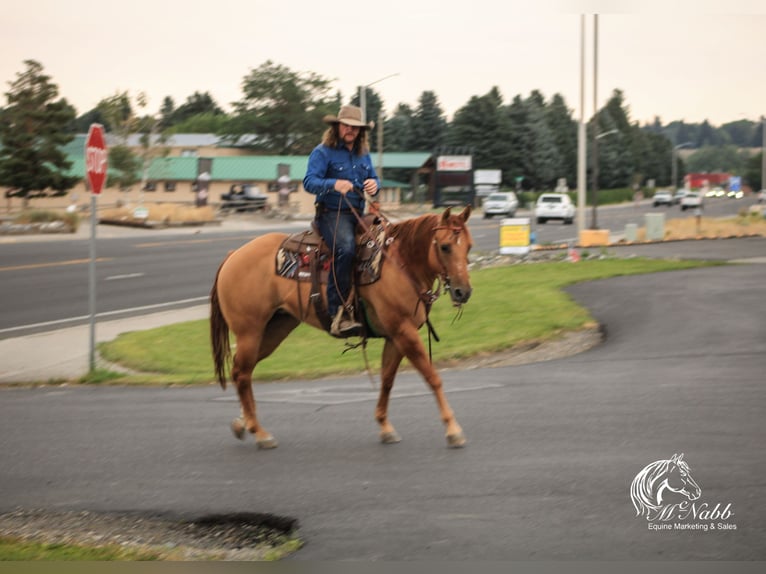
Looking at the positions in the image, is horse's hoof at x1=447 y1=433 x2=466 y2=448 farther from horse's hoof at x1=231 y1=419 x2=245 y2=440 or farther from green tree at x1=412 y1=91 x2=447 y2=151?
green tree at x1=412 y1=91 x2=447 y2=151

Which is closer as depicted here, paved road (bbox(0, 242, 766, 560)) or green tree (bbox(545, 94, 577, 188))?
paved road (bbox(0, 242, 766, 560))

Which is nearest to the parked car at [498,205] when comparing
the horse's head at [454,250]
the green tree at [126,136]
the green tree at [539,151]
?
the green tree at [126,136]

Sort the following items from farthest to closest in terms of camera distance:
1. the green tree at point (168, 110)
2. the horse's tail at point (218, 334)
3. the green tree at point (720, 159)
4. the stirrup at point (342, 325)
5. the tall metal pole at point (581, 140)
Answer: the green tree at point (168, 110) < the green tree at point (720, 159) < the tall metal pole at point (581, 140) < the horse's tail at point (218, 334) < the stirrup at point (342, 325)

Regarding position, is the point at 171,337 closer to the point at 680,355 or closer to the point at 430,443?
the point at 680,355

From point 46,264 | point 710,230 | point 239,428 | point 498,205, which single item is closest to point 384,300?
point 239,428

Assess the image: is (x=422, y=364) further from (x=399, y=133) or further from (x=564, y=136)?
(x=564, y=136)

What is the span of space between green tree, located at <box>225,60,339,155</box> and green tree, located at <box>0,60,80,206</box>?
36203mm

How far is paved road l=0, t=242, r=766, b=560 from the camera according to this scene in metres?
6.30

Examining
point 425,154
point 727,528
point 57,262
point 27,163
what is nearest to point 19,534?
point 727,528

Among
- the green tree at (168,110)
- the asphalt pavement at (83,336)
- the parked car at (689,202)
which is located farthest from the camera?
the green tree at (168,110)

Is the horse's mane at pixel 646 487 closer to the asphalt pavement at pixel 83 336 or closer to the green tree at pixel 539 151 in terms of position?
the asphalt pavement at pixel 83 336

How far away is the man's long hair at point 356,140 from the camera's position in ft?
30.0

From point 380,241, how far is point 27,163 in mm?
57528

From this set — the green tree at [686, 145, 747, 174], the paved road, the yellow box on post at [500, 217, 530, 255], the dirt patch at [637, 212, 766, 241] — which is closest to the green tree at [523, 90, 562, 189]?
the green tree at [686, 145, 747, 174]
